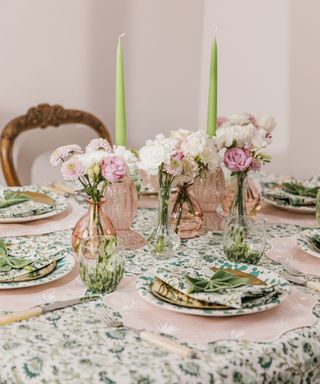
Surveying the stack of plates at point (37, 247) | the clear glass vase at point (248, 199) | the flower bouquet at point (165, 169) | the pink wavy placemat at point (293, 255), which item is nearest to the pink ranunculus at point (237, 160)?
the flower bouquet at point (165, 169)

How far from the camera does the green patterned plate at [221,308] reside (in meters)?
1.16

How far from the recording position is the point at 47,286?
4.38 feet

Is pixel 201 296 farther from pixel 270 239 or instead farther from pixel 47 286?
pixel 270 239

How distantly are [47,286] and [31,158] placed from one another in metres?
1.47

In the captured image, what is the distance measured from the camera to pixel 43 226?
1766mm

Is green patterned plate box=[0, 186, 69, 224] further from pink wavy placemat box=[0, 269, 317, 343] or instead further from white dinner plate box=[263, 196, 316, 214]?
white dinner plate box=[263, 196, 316, 214]

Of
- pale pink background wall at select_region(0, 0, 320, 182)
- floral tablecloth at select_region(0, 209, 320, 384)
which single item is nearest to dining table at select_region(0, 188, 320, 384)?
floral tablecloth at select_region(0, 209, 320, 384)

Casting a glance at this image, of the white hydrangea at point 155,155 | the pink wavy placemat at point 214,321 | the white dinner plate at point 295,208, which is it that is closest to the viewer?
the pink wavy placemat at point 214,321

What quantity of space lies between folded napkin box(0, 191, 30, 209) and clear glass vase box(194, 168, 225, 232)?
0.48 meters

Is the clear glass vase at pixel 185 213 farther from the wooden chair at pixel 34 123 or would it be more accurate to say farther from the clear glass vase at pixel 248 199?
the wooden chair at pixel 34 123

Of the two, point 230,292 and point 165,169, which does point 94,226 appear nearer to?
point 165,169

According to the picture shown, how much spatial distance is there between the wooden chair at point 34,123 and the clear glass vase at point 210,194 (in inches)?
39.9

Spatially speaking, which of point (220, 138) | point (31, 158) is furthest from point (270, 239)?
point (31, 158)

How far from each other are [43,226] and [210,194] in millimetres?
444
